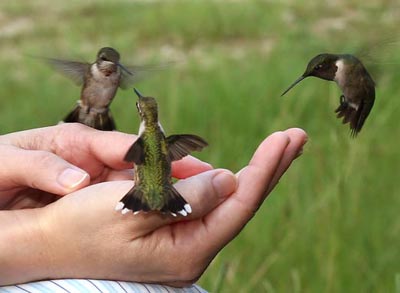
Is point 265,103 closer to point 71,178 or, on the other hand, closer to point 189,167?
point 189,167

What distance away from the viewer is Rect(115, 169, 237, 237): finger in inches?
46.4

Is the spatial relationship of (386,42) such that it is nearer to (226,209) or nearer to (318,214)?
(226,209)

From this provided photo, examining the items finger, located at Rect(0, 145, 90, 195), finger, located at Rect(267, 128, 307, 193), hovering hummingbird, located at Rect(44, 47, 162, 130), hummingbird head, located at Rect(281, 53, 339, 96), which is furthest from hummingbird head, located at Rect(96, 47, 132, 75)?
hummingbird head, located at Rect(281, 53, 339, 96)

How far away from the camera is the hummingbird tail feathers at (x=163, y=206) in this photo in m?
1.08

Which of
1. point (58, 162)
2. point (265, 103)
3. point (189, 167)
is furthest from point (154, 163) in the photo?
point (265, 103)

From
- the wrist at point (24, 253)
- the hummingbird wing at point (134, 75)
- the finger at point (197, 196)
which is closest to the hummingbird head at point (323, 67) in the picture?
the finger at point (197, 196)

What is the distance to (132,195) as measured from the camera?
1099 mm

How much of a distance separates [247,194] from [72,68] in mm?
382

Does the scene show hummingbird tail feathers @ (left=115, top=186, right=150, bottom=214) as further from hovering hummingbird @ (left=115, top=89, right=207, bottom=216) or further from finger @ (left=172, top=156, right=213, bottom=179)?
finger @ (left=172, top=156, right=213, bottom=179)

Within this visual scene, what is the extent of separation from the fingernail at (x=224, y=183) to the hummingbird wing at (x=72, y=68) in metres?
0.33

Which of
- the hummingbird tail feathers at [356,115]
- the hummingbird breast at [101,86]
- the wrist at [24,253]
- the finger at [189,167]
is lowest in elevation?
the wrist at [24,253]

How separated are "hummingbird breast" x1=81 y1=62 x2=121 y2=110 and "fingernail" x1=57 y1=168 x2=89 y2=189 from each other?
5.6 inches

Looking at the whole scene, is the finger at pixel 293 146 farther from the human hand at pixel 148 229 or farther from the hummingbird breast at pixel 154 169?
the hummingbird breast at pixel 154 169

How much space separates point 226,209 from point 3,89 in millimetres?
3569
